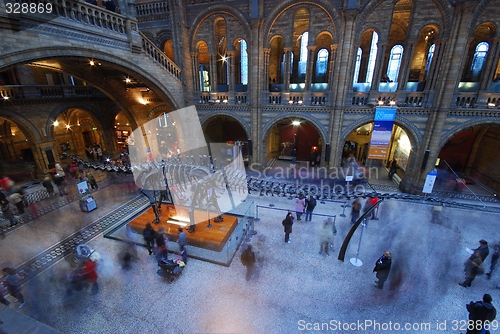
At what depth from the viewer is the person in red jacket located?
20.6 feet

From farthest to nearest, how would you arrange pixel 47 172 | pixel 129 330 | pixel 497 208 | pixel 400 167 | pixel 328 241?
1. pixel 400 167
2. pixel 47 172
3. pixel 497 208
4. pixel 328 241
5. pixel 129 330

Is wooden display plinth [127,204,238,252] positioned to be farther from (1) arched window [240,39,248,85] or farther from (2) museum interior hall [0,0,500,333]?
(1) arched window [240,39,248,85]

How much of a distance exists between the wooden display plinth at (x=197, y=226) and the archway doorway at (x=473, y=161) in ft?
44.2

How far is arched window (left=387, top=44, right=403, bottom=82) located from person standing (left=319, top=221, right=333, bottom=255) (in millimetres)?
11252

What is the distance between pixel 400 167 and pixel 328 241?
1024 centimetres

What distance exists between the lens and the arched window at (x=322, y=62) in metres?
15.8

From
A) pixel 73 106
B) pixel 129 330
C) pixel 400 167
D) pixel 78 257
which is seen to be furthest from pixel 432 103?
pixel 73 106

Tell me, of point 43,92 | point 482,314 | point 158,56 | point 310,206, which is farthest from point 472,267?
point 43,92

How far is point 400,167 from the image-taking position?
1531 cm

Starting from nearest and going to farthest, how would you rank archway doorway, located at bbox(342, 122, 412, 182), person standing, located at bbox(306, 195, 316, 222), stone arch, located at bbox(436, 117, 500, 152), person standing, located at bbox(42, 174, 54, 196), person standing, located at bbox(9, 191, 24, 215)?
person standing, located at bbox(306, 195, 316, 222) → person standing, located at bbox(9, 191, 24, 215) → stone arch, located at bbox(436, 117, 500, 152) → person standing, located at bbox(42, 174, 54, 196) → archway doorway, located at bbox(342, 122, 412, 182)

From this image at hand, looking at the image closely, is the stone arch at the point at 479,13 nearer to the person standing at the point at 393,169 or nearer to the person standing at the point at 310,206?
the person standing at the point at 393,169

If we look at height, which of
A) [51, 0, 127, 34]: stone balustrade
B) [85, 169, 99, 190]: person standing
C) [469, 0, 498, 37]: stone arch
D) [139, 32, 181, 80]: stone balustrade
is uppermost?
[469, 0, 498, 37]: stone arch

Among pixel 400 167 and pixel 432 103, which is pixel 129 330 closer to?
pixel 432 103

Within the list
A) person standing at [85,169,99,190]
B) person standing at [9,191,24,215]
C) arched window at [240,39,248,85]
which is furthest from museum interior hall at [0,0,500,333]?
person standing at [85,169,99,190]
